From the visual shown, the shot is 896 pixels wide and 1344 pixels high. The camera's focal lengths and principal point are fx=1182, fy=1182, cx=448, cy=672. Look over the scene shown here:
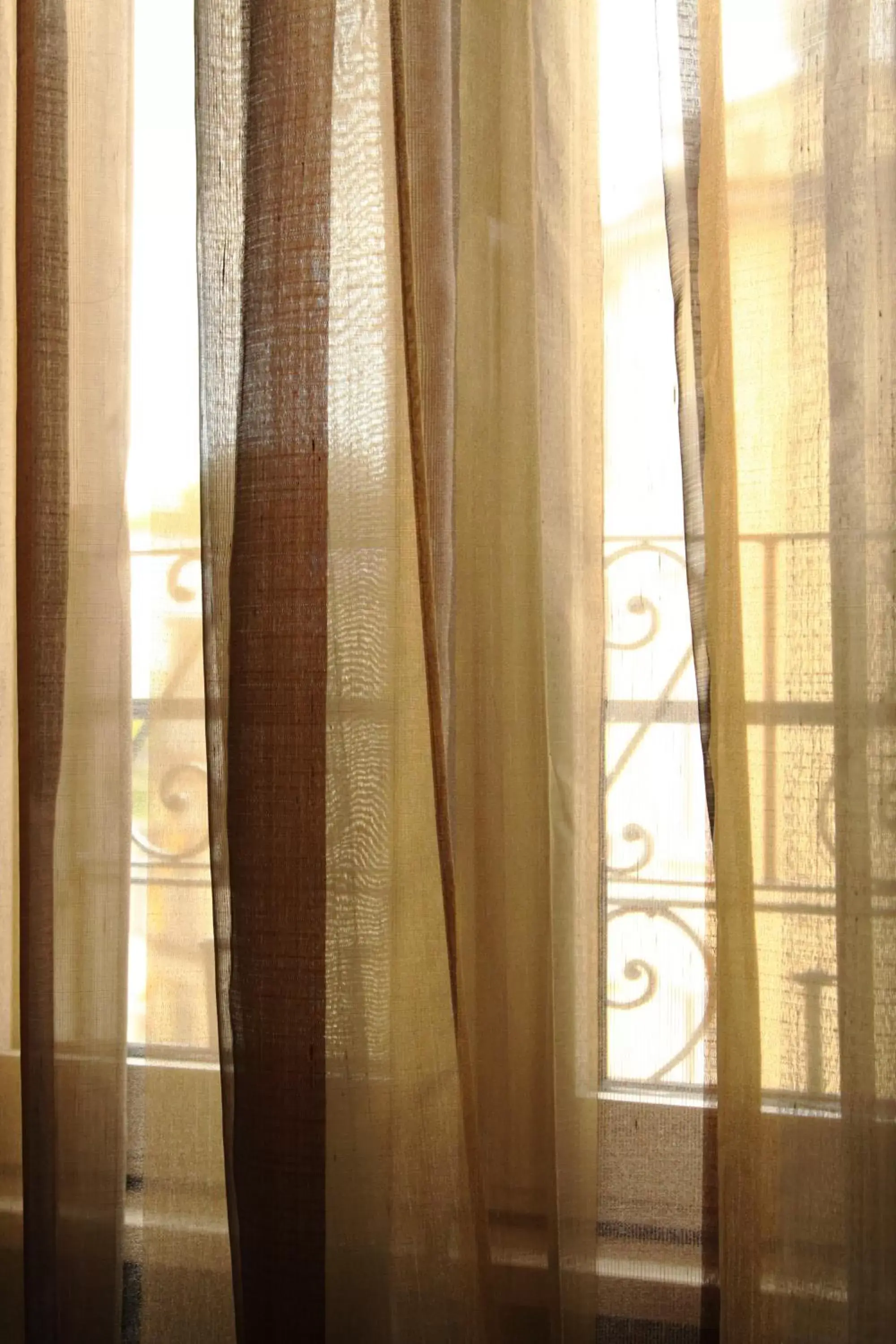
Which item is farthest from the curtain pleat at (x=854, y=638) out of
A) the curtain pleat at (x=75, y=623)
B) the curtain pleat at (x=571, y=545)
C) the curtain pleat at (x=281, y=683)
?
the curtain pleat at (x=75, y=623)

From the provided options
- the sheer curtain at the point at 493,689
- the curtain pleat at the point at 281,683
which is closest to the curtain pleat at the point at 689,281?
the sheer curtain at the point at 493,689

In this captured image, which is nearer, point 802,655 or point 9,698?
point 802,655

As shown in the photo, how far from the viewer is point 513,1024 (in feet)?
2.69

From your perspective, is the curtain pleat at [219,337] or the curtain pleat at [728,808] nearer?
the curtain pleat at [728,808]

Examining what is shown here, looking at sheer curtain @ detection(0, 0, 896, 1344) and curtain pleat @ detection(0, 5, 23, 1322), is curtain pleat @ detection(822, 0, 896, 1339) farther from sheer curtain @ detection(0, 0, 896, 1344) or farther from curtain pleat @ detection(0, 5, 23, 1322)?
curtain pleat @ detection(0, 5, 23, 1322)

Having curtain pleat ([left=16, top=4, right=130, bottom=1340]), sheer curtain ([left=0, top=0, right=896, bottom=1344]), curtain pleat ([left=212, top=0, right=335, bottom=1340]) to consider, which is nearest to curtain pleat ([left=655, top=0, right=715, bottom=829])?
sheer curtain ([left=0, top=0, right=896, bottom=1344])

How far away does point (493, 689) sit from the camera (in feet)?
2.73

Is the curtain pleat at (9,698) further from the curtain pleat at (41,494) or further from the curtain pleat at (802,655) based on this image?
the curtain pleat at (802,655)

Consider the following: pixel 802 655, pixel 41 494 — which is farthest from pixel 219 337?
pixel 802 655

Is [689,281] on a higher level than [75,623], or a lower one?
higher

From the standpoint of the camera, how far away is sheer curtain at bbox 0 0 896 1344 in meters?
0.75

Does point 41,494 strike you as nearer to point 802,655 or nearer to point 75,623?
point 75,623

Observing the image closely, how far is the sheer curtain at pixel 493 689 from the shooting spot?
752mm

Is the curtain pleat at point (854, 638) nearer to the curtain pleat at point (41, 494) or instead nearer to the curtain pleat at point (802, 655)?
the curtain pleat at point (802, 655)
